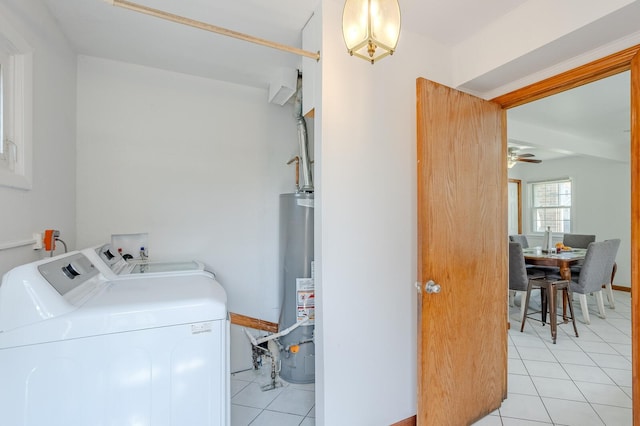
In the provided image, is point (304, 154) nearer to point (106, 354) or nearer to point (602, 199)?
point (106, 354)

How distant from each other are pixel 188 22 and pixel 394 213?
4.48ft

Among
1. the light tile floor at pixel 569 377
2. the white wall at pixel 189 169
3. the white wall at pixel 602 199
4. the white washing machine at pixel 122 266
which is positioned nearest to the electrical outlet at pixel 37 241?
the white washing machine at pixel 122 266

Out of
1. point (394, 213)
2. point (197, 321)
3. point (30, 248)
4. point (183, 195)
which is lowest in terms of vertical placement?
point (197, 321)

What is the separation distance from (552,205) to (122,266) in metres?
7.20

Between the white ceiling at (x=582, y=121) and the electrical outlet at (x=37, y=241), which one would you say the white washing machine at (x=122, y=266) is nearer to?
the electrical outlet at (x=37, y=241)

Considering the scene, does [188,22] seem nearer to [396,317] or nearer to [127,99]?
[127,99]

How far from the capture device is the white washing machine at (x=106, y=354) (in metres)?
0.90

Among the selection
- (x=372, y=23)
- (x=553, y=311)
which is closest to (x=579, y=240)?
(x=553, y=311)

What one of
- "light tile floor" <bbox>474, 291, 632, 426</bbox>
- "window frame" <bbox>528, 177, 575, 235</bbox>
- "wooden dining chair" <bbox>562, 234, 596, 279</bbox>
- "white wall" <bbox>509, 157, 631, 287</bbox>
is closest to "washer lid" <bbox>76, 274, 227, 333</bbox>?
"light tile floor" <bbox>474, 291, 632, 426</bbox>

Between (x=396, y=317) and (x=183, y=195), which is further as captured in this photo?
(x=183, y=195)

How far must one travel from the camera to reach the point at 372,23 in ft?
3.18

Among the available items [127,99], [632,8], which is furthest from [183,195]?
[632,8]

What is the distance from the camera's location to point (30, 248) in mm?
1405

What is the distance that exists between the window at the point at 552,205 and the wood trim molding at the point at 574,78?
510 centimetres
